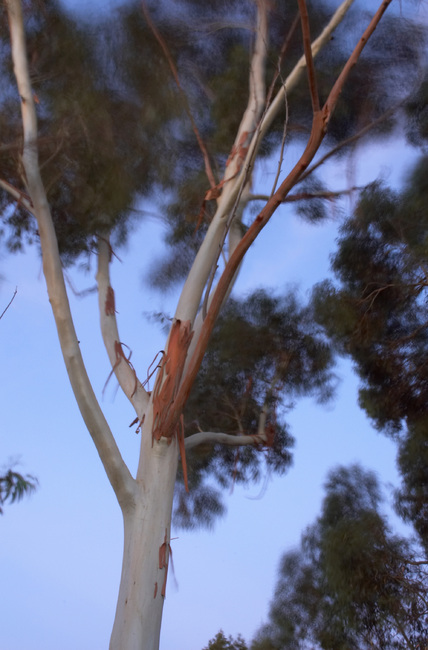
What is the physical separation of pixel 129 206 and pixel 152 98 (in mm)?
791

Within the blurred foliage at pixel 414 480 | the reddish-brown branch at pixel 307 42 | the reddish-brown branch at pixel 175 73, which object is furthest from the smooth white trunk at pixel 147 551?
the blurred foliage at pixel 414 480

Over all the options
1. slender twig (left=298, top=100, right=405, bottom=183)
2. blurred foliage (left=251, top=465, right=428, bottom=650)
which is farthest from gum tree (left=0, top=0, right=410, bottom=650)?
blurred foliage (left=251, top=465, right=428, bottom=650)

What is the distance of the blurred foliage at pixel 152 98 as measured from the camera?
4191mm

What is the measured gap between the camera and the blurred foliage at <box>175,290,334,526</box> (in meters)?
4.89

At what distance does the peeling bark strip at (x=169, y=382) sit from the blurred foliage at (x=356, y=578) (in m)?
2.40

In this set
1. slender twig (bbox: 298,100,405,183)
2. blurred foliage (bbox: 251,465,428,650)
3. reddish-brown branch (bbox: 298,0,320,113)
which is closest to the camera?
reddish-brown branch (bbox: 298,0,320,113)

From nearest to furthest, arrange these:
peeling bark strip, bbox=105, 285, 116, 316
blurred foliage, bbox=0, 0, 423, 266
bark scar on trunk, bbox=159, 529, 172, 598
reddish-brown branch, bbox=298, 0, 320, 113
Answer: reddish-brown branch, bbox=298, 0, 320, 113
bark scar on trunk, bbox=159, 529, 172, 598
peeling bark strip, bbox=105, 285, 116, 316
blurred foliage, bbox=0, 0, 423, 266

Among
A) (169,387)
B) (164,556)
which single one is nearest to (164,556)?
(164,556)

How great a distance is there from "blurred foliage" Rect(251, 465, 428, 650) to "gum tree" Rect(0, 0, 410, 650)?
0.97 metres

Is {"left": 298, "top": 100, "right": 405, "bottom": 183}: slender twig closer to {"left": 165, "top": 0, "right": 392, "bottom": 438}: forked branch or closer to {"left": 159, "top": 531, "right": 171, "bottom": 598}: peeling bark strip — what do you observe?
{"left": 165, "top": 0, "right": 392, "bottom": 438}: forked branch

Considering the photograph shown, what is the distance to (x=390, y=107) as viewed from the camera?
192 inches

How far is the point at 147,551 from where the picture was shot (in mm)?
2826

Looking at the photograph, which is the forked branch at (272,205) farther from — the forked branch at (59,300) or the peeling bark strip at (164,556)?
the peeling bark strip at (164,556)

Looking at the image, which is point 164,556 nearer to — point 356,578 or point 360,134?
point 356,578
